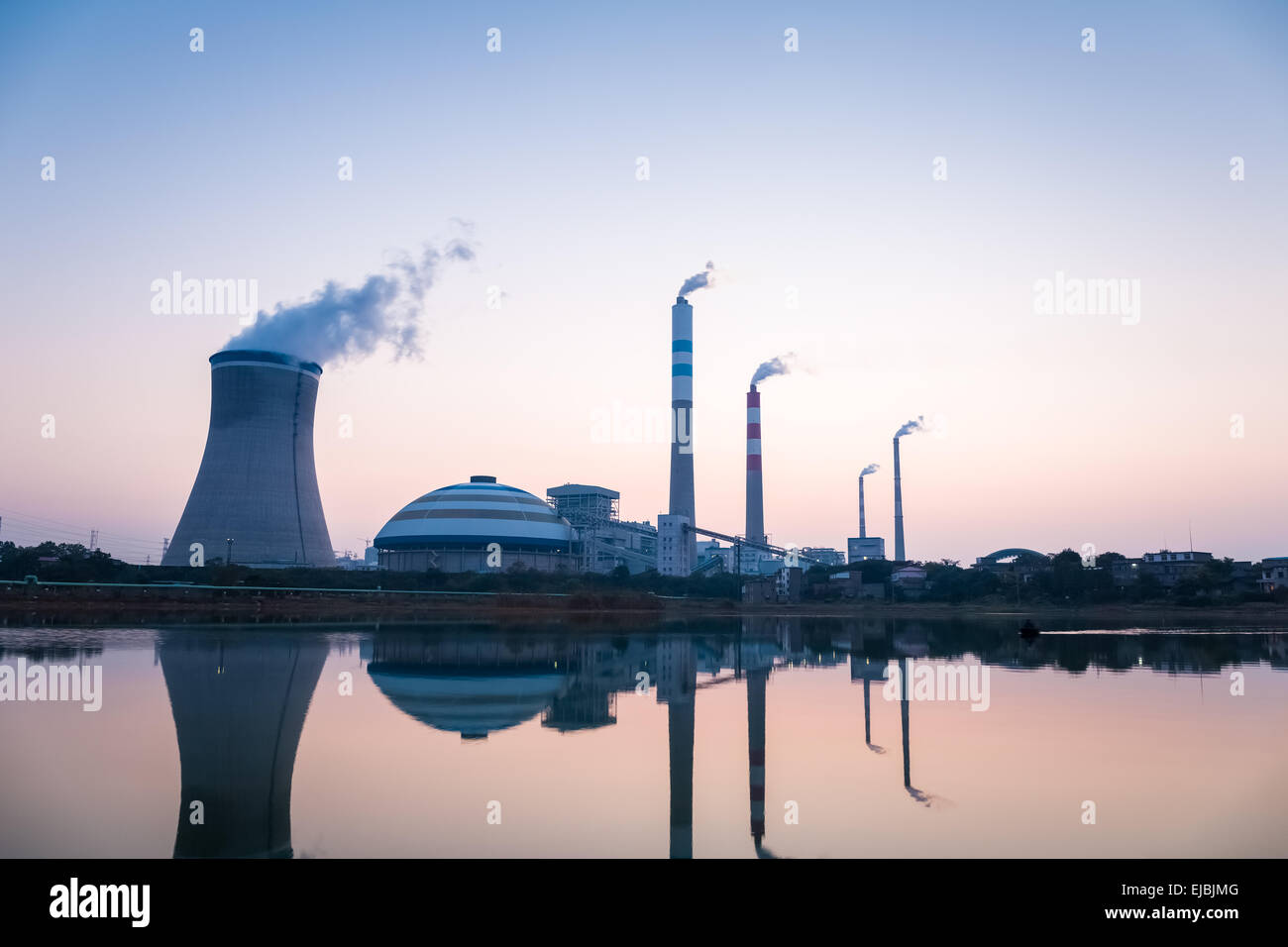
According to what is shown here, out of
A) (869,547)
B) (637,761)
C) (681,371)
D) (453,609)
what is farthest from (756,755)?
(869,547)

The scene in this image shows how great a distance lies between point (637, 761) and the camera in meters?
10.6

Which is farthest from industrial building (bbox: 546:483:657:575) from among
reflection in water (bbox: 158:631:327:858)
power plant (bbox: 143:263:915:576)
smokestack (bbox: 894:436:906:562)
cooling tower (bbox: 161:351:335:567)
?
reflection in water (bbox: 158:631:327:858)

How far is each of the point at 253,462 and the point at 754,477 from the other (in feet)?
151

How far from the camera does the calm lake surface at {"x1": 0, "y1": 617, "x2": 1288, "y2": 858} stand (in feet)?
24.5

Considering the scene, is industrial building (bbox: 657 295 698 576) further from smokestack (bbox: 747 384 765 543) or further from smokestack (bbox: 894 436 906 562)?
smokestack (bbox: 894 436 906 562)

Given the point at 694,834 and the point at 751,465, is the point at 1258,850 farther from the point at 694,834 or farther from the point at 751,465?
the point at 751,465

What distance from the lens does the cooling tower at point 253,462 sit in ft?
167

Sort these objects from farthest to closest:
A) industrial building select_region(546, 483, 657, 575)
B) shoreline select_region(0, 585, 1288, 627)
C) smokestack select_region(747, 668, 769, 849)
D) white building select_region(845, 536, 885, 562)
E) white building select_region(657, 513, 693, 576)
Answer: white building select_region(845, 536, 885, 562) → industrial building select_region(546, 483, 657, 575) → white building select_region(657, 513, 693, 576) → shoreline select_region(0, 585, 1288, 627) → smokestack select_region(747, 668, 769, 849)

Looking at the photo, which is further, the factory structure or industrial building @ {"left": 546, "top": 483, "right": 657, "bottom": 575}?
industrial building @ {"left": 546, "top": 483, "right": 657, "bottom": 575}

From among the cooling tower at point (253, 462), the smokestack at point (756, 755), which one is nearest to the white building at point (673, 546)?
the cooling tower at point (253, 462)

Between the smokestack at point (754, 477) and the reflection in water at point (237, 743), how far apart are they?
61.6 m

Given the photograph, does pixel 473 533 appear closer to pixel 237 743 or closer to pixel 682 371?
pixel 682 371

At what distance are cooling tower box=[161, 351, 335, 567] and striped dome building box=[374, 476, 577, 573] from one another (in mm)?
25744
